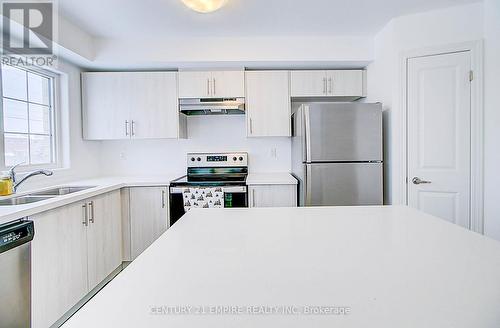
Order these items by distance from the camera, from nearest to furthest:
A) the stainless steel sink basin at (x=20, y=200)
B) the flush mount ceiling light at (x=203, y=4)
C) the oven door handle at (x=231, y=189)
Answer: the flush mount ceiling light at (x=203, y=4)
the stainless steel sink basin at (x=20, y=200)
the oven door handle at (x=231, y=189)

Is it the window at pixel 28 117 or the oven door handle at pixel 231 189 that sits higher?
the window at pixel 28 117

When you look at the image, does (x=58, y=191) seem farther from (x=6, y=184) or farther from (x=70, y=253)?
(x=70, y=253)

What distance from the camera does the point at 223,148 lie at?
3400mm

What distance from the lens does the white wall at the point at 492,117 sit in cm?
211

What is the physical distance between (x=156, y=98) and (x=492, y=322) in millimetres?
3081

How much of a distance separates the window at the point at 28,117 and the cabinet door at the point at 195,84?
1.26 m

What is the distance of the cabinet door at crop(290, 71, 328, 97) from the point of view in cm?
304

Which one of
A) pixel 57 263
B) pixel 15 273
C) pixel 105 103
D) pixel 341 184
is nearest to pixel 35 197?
pixel 57 263

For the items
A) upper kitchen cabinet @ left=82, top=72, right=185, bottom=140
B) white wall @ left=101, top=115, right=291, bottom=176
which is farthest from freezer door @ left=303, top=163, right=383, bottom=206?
upper kitchen cabinet @ left=82, top=72, right=185, bottom=140

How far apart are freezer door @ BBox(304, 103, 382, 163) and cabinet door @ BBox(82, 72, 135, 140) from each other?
196 cm

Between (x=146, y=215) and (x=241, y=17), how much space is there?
208 centimetres

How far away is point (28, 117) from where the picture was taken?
2436mm

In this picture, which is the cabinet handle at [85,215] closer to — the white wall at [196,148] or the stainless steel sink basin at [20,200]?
the stainless steel sink basin at [20,200]

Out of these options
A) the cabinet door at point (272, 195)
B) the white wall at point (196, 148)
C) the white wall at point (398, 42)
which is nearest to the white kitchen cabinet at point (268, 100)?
the white wall at point (196, 148)
